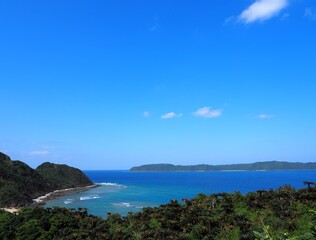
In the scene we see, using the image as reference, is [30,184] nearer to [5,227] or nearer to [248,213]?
[5,227]

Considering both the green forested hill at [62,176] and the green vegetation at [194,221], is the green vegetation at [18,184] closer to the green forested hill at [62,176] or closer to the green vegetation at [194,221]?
the green forested hill at [62,176]

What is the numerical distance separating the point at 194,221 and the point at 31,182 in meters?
117

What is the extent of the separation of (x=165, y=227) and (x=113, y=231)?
12.0 ft

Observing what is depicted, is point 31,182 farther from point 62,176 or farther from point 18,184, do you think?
point 62,176

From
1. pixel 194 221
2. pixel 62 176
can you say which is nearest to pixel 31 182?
pixel 62 176

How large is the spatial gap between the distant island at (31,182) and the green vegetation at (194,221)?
7180 centimetres

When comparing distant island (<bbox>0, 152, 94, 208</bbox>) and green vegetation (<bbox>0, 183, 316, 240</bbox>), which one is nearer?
green vegetation (<bbox>0, 183, 316, 240</bbox>)

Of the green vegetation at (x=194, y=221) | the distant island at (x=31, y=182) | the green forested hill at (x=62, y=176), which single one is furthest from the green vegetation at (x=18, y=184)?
the green vegetation at (x=194, y=221)

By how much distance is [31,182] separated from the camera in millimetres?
123375

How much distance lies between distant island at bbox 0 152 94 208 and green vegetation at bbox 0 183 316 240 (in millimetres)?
71795

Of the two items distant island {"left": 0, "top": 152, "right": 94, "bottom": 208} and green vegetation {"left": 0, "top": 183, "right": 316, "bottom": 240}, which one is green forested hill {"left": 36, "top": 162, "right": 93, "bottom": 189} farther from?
green vegetation {"left": 0, "top": 183, "right": 316, "bottom": 240}

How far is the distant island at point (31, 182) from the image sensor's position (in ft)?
308

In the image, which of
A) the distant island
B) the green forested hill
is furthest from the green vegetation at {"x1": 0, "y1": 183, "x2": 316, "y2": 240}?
the green forested hill

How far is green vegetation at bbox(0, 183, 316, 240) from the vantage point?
59.8 feet
